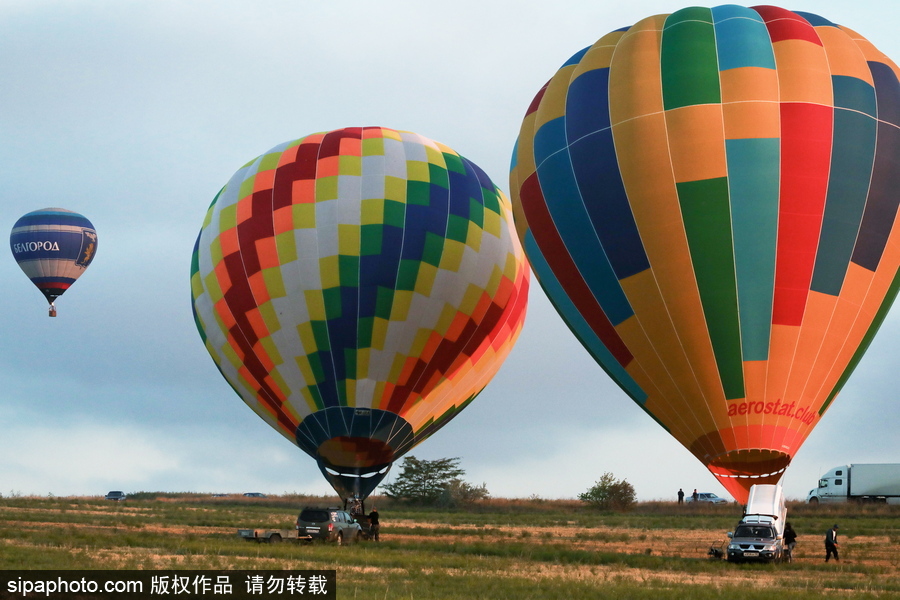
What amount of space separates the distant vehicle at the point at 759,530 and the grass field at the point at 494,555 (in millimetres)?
475

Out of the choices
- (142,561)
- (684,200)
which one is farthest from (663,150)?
(142,561)

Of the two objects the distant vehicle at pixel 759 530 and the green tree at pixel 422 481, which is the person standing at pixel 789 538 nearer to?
the distant vehicle at pixel 759 530

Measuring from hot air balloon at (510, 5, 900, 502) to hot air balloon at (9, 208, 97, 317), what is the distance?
94.2 feet

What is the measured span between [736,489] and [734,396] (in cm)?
215

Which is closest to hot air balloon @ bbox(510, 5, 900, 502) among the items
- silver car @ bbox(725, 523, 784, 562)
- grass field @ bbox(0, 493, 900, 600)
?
silver car @ bbox(725, 523, 784, 562)

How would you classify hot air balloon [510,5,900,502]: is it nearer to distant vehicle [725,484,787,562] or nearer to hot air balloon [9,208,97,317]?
distant vehicle [725,484,787,562]

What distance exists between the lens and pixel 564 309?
73.7ft

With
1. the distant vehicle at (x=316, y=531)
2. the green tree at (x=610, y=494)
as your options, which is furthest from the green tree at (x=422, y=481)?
the distant vehicle at (x=316, y=531)

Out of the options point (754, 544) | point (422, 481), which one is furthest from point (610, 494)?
point (754, 544)

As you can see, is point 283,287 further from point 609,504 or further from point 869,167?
point 609,504

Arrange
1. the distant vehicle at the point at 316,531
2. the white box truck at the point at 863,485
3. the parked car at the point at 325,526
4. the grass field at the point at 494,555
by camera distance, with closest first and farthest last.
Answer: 1. the grass field at the point at 494,555
2. the distant vehicle at the point at 316,531
3. the parked car at the point at 325,526
4. the white box truck at the point at 863,485

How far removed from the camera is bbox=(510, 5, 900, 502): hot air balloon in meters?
19.6

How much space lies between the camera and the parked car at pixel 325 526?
23312 millimetres

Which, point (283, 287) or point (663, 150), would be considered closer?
point (663, 150)
